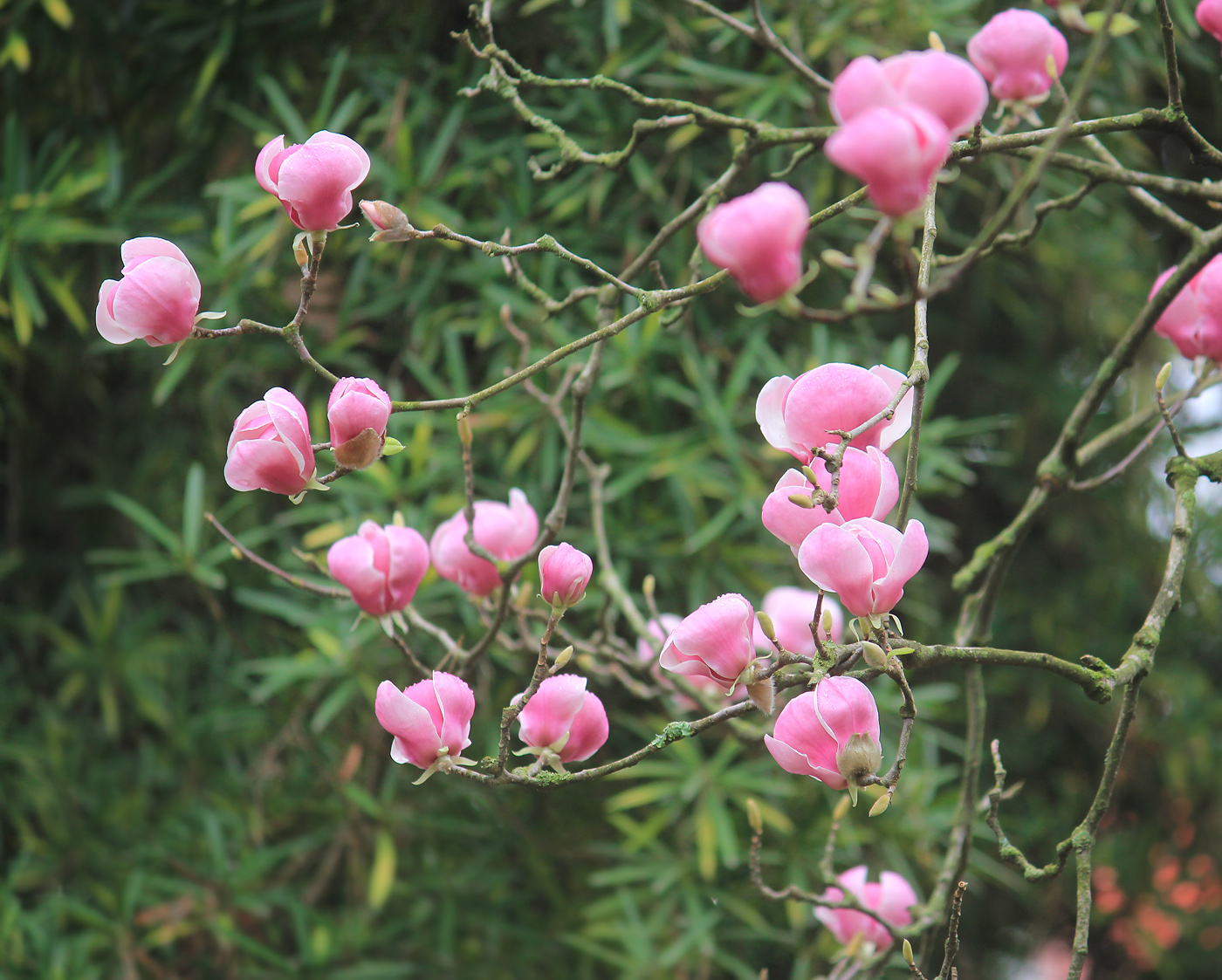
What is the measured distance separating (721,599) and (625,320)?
0.11 metres

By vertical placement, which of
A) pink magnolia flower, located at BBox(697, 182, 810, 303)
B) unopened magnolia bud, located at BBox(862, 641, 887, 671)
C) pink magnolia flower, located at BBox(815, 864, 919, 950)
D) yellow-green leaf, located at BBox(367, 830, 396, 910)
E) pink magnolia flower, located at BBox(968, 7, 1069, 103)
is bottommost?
yellow-green leaf, located at BBox(367, 830, 396, 910)

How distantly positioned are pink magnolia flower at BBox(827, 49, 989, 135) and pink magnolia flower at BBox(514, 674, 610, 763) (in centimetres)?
23

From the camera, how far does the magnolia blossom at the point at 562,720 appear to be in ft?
1.22

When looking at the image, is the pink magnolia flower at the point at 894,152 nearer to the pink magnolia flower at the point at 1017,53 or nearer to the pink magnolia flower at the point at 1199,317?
the pink magnolia flower at the point at 1017,53

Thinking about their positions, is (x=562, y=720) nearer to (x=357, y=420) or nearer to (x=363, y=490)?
(x=357, y=420)

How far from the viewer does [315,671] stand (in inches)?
32.3

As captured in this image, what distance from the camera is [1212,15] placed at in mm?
420

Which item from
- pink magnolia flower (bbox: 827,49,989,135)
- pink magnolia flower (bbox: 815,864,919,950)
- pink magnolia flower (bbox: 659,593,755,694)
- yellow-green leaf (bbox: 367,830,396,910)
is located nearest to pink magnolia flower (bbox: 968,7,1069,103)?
pink magnolia flower (bbox: 827,49,989,135)

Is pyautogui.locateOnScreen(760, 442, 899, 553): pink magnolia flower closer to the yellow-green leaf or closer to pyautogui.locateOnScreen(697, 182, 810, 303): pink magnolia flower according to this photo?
pyautogui.locateOnScreen(697, 182, 810, 303): pink magnolia flower

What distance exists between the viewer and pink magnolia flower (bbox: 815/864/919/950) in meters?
0.51

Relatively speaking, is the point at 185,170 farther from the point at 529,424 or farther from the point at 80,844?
the point at 80,844

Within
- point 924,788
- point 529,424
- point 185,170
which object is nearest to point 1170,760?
point 924,788

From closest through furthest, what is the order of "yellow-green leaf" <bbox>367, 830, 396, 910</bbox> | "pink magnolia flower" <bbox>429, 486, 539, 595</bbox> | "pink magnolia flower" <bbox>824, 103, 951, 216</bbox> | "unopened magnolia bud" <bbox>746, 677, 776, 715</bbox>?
"pink magnolia flower" <bbox>824, 103, 951, 216</bbox>, "unopened magnolia bud" <bbox>746, 677, 776, 715</bbox>, "pink magnolia flower" <bbox>429, 486, 539, 595</bbox>, "yellow-green leaf" <bbox>367, 830, 396, 910</bbox>

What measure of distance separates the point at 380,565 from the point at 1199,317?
15.4 inches
